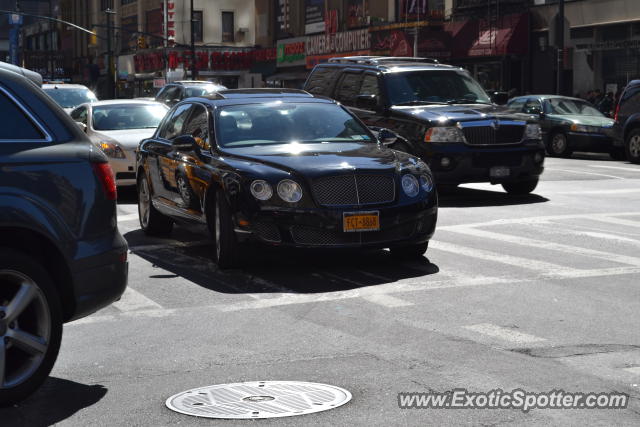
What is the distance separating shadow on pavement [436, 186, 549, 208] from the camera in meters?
16.0

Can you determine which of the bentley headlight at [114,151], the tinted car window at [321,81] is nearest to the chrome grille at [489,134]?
the tinted car window at [321,81]

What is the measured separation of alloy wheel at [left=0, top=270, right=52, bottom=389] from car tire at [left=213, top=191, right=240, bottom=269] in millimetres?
4253

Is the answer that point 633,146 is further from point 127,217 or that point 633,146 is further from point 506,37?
point 506,37

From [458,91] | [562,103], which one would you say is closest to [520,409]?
[458,91]

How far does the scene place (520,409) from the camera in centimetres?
546

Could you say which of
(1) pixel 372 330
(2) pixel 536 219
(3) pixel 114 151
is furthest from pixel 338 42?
(1) pixel 372 330

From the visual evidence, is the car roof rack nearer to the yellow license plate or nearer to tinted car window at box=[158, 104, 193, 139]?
tinted car window at box=[158, 104, 193, 139]

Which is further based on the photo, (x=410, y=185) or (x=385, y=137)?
(x=385, y=137)

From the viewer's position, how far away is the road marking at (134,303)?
8.49m

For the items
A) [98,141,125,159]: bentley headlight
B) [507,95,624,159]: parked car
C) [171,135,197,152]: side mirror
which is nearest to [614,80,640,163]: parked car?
[507,95,624,159]: parked car

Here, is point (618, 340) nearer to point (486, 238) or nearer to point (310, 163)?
point (310, 163)

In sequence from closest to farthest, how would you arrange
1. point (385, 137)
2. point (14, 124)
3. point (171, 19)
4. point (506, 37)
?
point (14, 124), point (385, 137), point (506, 37), point (171, 19)

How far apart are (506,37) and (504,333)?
35083 millimetres

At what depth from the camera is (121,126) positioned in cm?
1897
